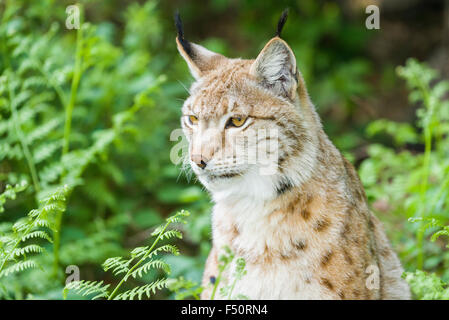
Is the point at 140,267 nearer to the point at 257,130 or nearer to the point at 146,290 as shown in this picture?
the point at 146,290

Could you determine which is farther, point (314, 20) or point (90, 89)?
point (314, 20)

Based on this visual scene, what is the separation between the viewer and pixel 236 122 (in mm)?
3418

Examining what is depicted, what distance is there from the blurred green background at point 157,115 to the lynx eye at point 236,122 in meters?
1.30

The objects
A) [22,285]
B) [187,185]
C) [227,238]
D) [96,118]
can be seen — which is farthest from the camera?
[187,185]

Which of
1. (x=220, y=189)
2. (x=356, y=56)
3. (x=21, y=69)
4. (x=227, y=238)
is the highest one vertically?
(x=356, y=56)

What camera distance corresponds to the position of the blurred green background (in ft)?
16.2

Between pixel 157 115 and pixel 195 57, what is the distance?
296 centimetres

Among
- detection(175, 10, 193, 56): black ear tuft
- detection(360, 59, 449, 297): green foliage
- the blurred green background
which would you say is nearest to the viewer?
detection(175, 10, 193, 56): black ear tuft

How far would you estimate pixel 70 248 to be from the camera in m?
5.16

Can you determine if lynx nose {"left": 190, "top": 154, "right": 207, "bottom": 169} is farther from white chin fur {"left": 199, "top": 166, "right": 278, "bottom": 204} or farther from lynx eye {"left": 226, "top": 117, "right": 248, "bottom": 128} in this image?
lynx eye {"left": 226, "top": 117, "right": 248, "bottom": 128}

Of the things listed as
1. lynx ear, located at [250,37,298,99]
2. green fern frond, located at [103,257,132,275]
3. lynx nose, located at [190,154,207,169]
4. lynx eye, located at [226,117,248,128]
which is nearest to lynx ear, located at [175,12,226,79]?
lynx ear, located at [250,37,298,99]

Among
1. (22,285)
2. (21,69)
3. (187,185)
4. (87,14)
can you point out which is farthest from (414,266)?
(87,14)
